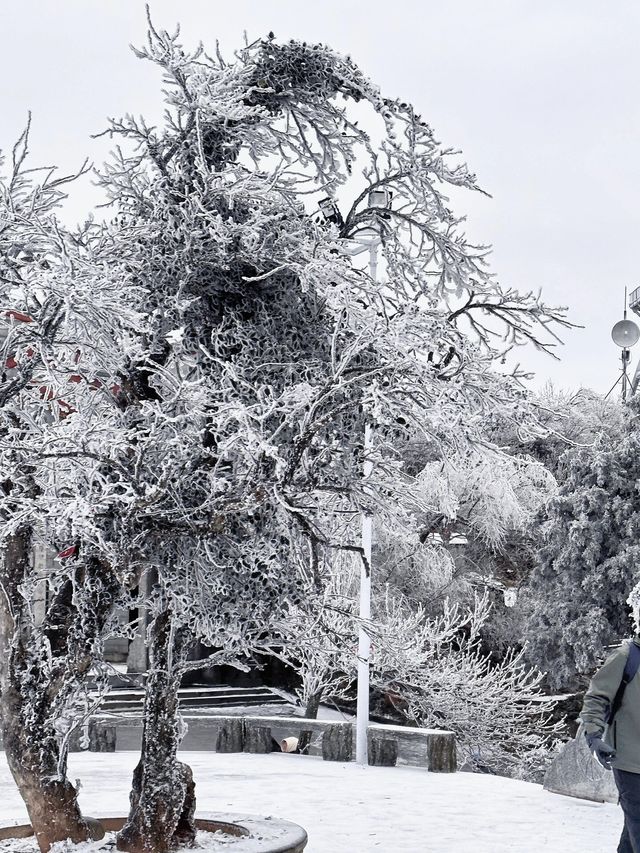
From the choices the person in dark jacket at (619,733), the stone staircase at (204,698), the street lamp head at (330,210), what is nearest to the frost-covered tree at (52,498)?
the street lamp head at (330,210)

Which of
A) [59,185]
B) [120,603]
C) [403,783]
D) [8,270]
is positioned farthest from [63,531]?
[403,783]

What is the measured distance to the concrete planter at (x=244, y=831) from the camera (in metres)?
7.38

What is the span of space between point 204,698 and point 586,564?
9.50 meters

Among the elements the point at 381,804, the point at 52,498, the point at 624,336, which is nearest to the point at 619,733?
the point at 52,498

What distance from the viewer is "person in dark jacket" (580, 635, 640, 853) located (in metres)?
5.97

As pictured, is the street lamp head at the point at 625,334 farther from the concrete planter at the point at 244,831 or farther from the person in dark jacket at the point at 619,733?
the person in dark jacket at the point at 619,733

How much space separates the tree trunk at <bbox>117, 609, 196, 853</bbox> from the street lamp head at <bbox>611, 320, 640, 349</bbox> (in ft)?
101

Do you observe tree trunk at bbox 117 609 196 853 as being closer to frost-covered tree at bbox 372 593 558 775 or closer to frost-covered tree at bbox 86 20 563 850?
frost-covered tree at bbox 86 20 563 850

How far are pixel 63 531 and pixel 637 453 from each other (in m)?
20.2

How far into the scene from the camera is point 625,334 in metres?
36.2

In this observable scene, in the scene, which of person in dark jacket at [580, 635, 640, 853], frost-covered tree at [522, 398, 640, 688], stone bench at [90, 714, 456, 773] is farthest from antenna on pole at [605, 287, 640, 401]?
person in dark jacket at [580, 635, 640, 853]

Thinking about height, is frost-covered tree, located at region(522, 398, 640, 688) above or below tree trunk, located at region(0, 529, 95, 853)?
above

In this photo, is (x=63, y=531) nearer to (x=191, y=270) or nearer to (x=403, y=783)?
(x=191, y=270)

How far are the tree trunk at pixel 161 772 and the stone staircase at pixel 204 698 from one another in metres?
16.1
